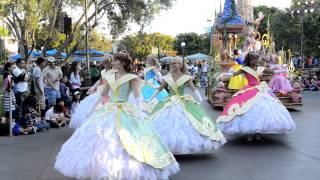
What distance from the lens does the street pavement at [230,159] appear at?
24.0 ft

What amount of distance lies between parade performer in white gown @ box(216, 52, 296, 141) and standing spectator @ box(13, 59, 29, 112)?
547 cm

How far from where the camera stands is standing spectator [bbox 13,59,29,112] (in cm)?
1267

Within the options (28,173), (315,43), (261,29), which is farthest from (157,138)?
(261,29)

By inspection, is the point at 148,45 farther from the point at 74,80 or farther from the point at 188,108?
the point at 188,108

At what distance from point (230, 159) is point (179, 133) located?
1.05 metres

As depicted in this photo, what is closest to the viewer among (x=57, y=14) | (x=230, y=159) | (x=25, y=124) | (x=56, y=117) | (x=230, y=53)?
(x=230, y=159)

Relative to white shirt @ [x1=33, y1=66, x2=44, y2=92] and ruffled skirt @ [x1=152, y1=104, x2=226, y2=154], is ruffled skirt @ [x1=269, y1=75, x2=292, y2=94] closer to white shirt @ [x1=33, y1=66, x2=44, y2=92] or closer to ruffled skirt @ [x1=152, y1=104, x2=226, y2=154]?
white shirt @ [x1=33, y1=66, x2=44, y2=92]

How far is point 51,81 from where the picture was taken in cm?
1390

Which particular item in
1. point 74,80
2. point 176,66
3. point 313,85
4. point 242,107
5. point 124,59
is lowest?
point 313,85

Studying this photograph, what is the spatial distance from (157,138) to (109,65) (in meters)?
4.41

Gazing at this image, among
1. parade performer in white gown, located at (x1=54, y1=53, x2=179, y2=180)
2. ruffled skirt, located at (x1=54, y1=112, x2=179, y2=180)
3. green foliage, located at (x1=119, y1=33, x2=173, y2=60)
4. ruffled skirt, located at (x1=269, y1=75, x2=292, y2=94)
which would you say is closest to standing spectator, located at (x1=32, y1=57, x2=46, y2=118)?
parade performer in white gown, located at (x1=54, y1=53, x2=179, y2=180)

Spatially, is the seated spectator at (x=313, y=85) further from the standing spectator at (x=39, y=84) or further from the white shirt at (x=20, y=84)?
the white shirt at (x=20, y=84)

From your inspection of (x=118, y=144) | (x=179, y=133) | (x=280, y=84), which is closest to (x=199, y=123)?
(x=179, y=133)

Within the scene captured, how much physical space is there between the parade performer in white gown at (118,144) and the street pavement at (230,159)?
3.28ft
